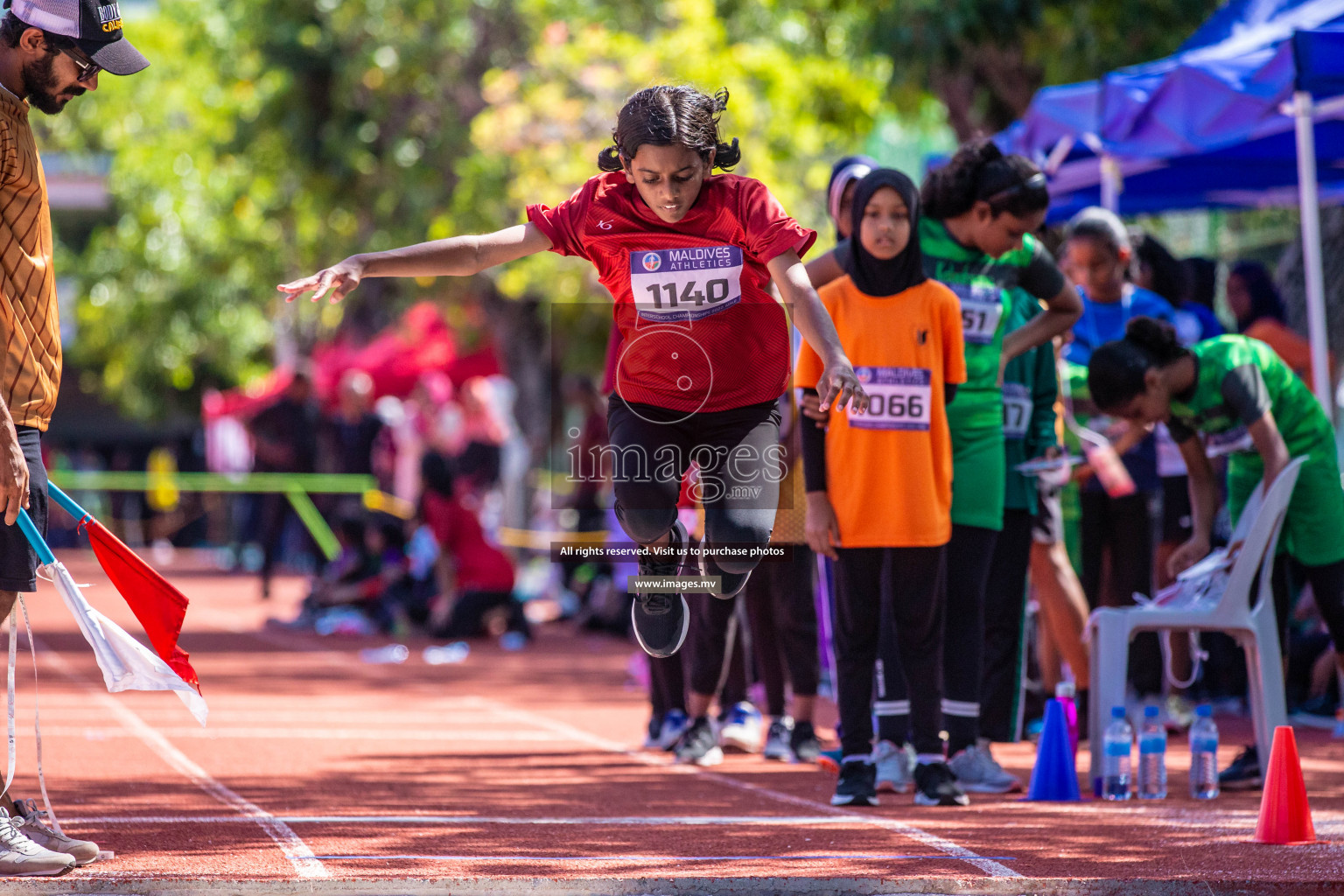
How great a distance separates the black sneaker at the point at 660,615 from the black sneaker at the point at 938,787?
133cm

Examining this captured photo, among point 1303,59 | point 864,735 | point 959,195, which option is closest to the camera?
point 864,735

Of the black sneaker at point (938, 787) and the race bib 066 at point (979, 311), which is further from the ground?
the race bib 066 at point (979, 311)

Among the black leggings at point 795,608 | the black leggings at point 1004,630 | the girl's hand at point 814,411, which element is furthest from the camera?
the black leggings at point 795,608

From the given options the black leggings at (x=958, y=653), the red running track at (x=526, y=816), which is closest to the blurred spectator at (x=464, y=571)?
the red running track at (x=526, y=816)

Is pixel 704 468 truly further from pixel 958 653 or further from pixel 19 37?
pixel 19 37

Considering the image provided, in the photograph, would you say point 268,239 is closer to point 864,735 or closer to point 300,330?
point 300,330

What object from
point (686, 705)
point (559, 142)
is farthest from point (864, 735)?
point (559, 142)

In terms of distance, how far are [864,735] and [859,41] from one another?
9171 millimetres

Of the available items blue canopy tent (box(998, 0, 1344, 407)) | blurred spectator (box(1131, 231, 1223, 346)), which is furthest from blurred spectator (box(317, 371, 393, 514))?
blurred spectator (box(1131, 231, 1223, 346))

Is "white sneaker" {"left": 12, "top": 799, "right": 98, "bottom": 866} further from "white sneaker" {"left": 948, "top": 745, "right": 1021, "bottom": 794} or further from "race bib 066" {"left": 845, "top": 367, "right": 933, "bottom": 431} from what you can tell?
"white sneaker" {"left": 948, "top": 745, "right": 1021, "bottom": 794}

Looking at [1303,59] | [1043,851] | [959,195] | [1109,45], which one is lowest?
[1043,851]

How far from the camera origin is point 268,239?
93.5 feet

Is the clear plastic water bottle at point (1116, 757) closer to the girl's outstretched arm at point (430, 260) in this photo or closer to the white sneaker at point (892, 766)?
the white sneaker at point (892, 766)

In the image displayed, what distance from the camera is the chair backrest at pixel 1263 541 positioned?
20.1 ft
